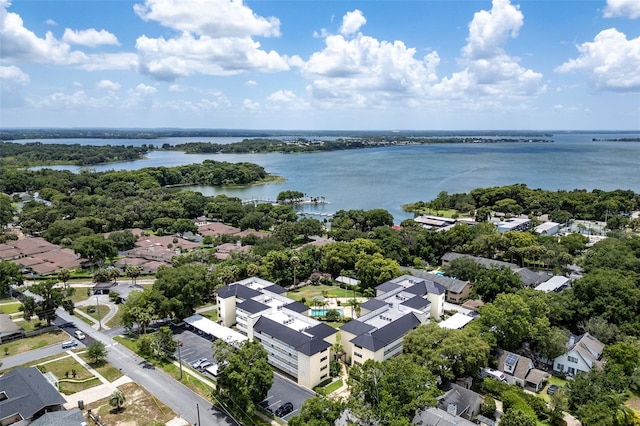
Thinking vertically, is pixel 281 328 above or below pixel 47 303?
above

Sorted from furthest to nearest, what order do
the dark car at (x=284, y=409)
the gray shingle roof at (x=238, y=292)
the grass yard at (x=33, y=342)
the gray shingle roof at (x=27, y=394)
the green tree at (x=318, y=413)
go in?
the gray shingle roof at (x=238, y=292), the grass yard at (x=33, y=342), the dark car at (x=284, y=409), the gray shingle roof at (x=27, y=394), the green tree at (x=318, y=413)

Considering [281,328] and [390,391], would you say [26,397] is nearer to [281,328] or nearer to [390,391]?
[281,328]

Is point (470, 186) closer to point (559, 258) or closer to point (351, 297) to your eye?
point (559, 258)

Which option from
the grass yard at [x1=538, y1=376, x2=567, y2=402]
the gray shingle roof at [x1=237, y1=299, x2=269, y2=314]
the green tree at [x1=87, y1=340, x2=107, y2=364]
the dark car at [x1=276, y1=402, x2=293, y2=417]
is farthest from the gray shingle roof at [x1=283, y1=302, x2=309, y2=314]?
the grass yard at [x1=538, y1=376, x2=567, y2=402]

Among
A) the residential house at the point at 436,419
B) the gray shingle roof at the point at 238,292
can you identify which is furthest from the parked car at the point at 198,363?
the residential house at the point at 436,419

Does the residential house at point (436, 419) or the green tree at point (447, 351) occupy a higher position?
the green tree at point (447, 351)

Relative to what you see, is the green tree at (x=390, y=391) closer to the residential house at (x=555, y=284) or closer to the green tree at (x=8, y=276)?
the residential house at (x=555, y=284)

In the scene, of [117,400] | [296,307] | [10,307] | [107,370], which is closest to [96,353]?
[107,370]
